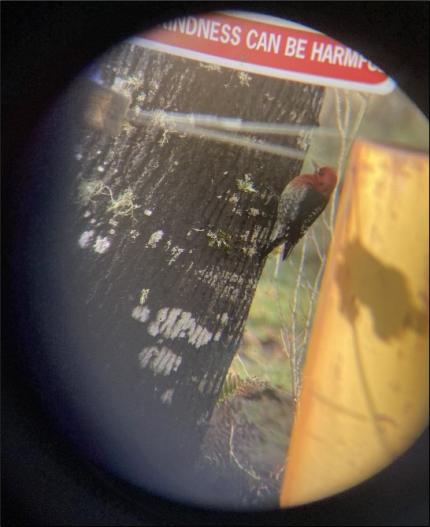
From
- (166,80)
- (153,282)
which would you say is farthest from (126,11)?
(153,282)

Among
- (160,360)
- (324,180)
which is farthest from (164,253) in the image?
(324,180)

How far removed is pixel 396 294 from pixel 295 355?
26cm

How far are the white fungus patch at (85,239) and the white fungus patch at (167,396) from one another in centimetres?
40

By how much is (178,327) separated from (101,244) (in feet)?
0.86

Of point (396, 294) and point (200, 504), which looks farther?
point (200, 504)

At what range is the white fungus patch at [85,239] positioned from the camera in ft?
3.68

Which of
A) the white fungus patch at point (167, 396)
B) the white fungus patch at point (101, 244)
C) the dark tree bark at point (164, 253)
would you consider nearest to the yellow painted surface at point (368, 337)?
the dark tree bark at point (164, 253)

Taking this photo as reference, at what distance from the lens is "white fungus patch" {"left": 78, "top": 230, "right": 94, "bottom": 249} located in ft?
3.68

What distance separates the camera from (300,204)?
110 cm

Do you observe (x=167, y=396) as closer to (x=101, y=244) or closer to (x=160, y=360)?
(x=160, y=360)

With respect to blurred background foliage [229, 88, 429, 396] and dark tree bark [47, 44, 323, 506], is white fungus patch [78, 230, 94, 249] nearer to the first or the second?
dark tree bark [47, 44, 323, 506]

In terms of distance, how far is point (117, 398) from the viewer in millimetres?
1206

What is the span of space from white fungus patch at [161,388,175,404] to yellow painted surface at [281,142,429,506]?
31 cm

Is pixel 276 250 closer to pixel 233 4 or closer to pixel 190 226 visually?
pixel 190 226
